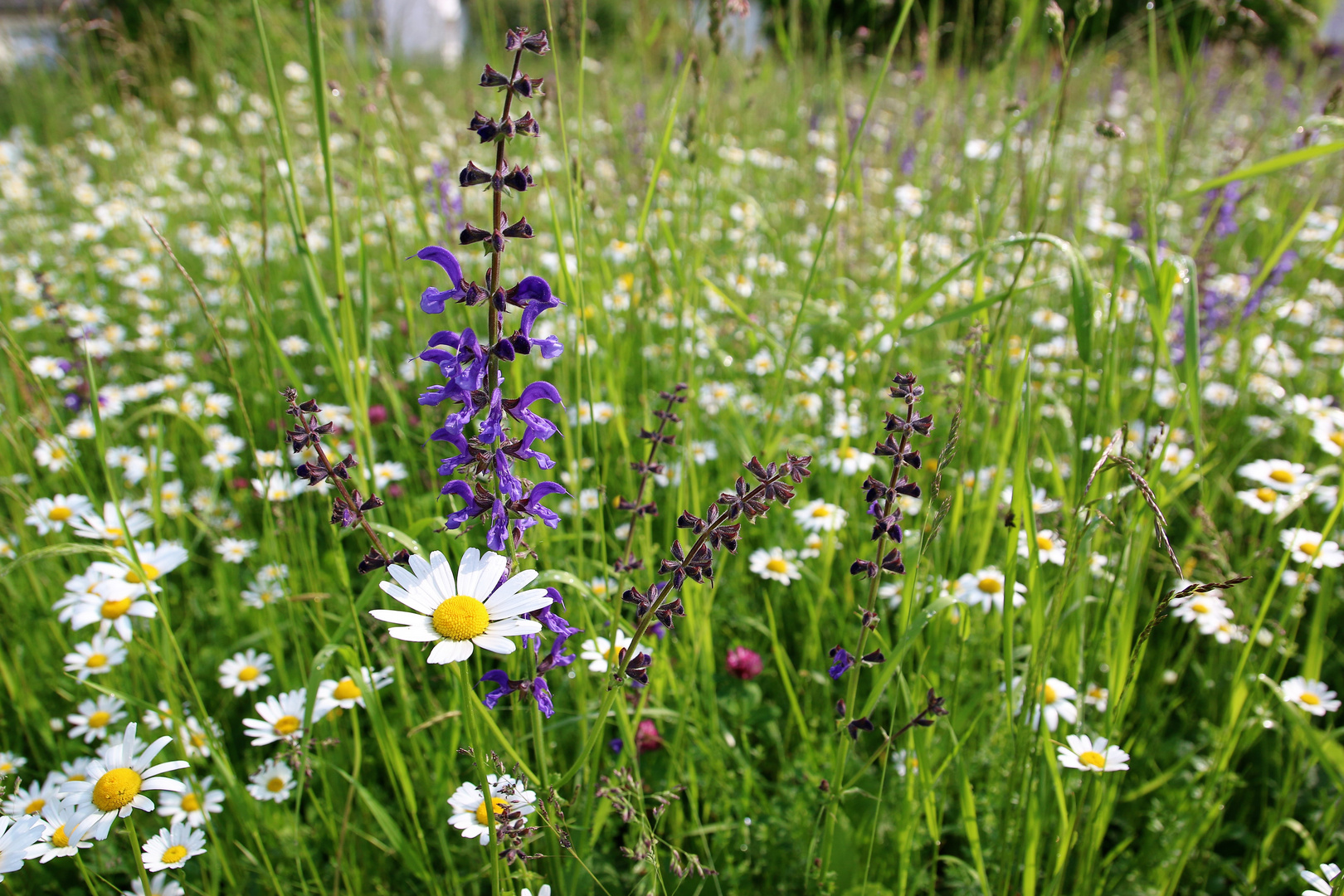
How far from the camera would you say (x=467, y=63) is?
22.4 feet

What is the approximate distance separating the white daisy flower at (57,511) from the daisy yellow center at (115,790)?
1.22 meters

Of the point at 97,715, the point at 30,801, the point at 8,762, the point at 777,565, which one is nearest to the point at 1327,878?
the point at 777,565

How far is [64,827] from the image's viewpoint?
54.9 inches

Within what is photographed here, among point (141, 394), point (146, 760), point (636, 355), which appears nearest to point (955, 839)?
point (146, 760)

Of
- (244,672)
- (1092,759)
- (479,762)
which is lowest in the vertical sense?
(244,672)

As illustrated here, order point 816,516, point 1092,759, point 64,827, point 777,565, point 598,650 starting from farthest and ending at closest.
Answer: point 816,516 < point 777,565 < point 598,650 < point 1092,759 < point 64,827

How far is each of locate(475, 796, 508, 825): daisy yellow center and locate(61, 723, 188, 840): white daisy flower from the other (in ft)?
1.65

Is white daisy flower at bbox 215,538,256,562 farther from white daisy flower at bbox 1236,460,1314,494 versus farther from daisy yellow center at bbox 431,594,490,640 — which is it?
white daisy flower at bbox 1236,460,1314,494

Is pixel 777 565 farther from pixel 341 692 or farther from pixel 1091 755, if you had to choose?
pixel 341 692

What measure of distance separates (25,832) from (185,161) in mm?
6611

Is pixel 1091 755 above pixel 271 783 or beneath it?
above

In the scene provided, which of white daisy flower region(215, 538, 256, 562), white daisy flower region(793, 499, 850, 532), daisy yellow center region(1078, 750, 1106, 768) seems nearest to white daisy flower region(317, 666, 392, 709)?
white daisy flower region(215, 538, 256, 562)

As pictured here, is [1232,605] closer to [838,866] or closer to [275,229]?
[838,866]

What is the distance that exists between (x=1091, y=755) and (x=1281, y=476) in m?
1.47
